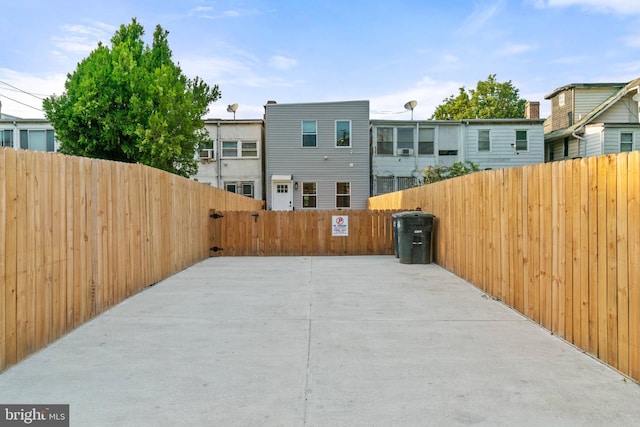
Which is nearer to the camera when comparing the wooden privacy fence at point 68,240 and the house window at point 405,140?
→ the wooden privacy fence at point 68,240

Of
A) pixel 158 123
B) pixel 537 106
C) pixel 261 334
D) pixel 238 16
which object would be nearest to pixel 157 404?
pixel 261 334

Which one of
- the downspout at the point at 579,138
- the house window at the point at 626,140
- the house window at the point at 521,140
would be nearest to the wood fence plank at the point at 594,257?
the downspout at the point at 579,138

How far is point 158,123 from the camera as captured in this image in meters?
15.3

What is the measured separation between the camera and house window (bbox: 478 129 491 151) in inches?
973

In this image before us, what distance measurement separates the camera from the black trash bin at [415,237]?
10.7 meters

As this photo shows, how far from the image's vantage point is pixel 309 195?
23.8 m

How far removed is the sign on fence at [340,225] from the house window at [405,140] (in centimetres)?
1238

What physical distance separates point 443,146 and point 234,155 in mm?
11662

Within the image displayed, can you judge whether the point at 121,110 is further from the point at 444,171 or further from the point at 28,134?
the point at 444,171

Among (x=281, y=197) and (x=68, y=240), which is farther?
(x=281, y=197)

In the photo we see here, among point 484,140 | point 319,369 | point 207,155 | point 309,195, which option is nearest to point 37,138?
point 207,155

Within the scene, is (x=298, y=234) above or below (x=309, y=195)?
below

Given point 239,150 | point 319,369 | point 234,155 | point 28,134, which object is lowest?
point 319,369

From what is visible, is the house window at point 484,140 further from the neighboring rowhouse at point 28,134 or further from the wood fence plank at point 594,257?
the neighboring rowhouse at point 28,134
